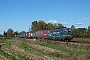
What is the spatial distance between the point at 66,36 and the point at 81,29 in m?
73.3

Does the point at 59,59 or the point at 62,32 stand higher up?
the point at 62,32

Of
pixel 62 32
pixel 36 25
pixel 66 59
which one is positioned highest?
pixel 36 25

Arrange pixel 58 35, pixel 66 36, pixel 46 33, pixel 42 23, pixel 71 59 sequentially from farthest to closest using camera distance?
pixel 42 23 → pixel 46 33 → pixel 58 35 → pixel 66 36 → pixel 71 59

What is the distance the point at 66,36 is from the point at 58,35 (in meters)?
4.64

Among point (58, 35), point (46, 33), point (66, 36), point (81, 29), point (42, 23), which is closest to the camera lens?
point (66, 36)

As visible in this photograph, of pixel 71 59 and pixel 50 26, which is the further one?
pixel 50 26

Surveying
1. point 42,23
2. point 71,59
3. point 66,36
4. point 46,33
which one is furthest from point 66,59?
point 42,23

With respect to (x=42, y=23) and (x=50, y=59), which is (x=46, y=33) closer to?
(x=50, y=59)

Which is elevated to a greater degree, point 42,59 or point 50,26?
point 50,26

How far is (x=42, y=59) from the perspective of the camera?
16.1m

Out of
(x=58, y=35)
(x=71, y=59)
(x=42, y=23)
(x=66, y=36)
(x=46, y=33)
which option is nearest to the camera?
(x=71, y=59)

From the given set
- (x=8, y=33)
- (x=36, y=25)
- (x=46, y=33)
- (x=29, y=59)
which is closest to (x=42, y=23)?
(x=36, y=25)

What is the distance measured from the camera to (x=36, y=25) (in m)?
135

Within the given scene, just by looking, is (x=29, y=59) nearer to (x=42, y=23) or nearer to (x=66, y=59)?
(x=66, y=59)
